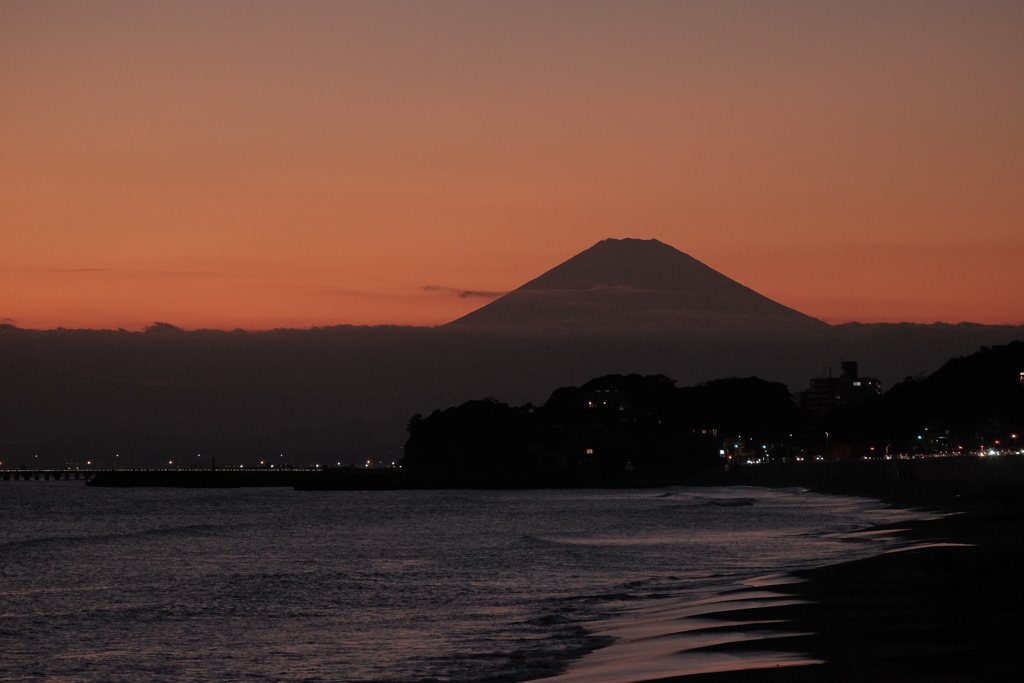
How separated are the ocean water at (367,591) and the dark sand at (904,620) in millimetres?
3535

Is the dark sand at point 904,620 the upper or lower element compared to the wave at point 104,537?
upper

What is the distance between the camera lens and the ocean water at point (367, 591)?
22.8m

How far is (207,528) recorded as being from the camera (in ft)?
260

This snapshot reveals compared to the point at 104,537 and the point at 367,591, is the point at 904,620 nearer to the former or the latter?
the point at 367,591

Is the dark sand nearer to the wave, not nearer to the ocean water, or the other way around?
the ocean water

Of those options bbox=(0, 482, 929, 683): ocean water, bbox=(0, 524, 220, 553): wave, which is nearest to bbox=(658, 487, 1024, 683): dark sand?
bbox=(0, 482, 929, 683): ocean water

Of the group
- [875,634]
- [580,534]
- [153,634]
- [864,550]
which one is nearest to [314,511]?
[580,534]

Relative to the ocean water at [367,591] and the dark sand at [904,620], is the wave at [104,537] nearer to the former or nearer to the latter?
the ocean water at [367,591]

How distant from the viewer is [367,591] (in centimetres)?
3638

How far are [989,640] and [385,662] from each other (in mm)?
10994

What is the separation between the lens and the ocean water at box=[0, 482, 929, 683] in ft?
74.7

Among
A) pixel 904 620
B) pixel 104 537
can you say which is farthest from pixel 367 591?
pixel 104 537

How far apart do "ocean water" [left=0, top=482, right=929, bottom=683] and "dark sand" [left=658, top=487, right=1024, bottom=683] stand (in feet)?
11.6

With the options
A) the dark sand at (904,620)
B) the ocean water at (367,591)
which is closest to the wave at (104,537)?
the ocean water at (367,591)
